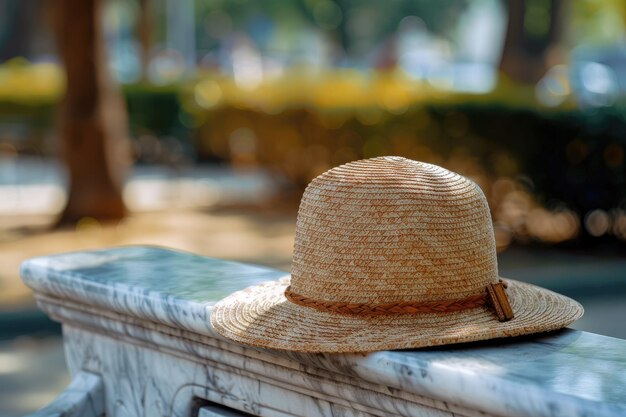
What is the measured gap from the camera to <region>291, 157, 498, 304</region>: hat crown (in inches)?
73.1

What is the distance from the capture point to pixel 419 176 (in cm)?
195

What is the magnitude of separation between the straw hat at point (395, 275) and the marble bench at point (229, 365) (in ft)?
0.16

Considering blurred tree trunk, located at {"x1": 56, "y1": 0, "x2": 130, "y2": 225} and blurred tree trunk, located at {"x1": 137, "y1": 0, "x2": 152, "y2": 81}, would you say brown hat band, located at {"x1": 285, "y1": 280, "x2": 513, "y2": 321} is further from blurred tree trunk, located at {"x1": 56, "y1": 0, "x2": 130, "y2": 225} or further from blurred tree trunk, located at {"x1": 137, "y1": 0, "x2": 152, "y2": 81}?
blurred tree trunk, located at {"x1": 137, "y1": 0, "x2": 152, "y2": 81}

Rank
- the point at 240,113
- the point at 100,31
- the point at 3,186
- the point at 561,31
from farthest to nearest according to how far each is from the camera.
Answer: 1. the point at 561,31
2. the point at 3,186
3. the point at 240,113
4. the point at 100,31

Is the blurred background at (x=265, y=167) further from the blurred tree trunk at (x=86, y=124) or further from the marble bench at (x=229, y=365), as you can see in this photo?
the marble bench at (x=229, y=365)

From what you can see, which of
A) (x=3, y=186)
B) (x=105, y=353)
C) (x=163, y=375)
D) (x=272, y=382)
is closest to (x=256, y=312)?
(x=272, y=382)

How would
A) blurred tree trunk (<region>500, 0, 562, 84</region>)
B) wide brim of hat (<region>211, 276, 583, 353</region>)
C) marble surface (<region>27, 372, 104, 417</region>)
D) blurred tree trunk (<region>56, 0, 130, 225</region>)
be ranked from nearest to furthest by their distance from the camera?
wide brim of hat (<region>211, 276, 583, 353</region>), marble surface (<region>27, 372, 104, 417</region>), blurred tree trunk (<region>56, 0, 130, 225</region>), blurred tree trunk (<region>500, 0, 562, 84</region>)

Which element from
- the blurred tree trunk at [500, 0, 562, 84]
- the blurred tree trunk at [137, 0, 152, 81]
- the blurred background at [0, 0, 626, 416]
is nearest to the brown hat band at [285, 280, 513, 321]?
the blurred background at [0, 0, 626, 416]

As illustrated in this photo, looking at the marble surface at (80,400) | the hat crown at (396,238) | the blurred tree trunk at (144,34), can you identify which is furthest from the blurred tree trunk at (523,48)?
the hat crown at (396,238)

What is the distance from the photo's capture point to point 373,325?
185cm

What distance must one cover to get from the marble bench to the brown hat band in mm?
74

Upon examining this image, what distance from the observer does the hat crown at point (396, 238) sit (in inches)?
73.1

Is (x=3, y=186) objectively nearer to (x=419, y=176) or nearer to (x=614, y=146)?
(x=614, y=146)

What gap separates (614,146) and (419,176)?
27.0 feet
